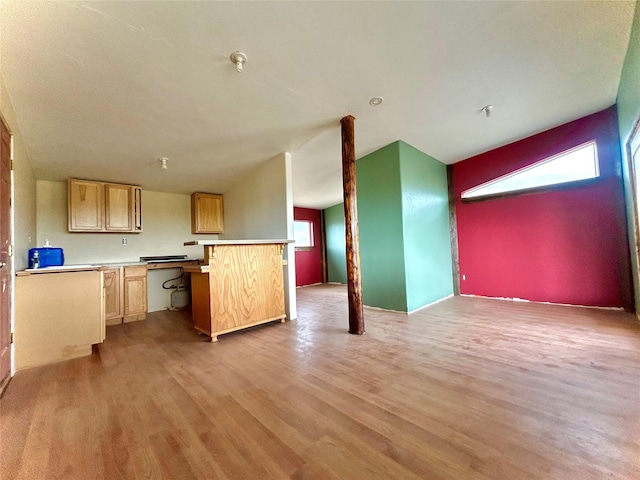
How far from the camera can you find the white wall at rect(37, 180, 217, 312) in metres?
3.78

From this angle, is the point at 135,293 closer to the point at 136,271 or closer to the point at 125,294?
the point at 125,294

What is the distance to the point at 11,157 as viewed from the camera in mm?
2195

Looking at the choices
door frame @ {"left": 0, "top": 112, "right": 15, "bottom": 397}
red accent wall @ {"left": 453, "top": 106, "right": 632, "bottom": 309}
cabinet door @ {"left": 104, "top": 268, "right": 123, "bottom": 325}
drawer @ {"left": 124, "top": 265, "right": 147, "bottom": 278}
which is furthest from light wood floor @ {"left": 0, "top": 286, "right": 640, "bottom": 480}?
drawer @ {"left": 124, "top": 265, "right": 147, "bottom": 278}

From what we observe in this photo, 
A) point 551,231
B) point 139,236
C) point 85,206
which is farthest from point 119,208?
point 551,231

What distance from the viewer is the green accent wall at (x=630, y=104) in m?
2.04

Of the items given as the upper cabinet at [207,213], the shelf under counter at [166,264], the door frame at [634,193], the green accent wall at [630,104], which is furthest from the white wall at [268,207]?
the door frame at [634,193]

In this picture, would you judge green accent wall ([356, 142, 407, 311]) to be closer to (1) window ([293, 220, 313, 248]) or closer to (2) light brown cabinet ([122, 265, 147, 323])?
(1) window ([293, 220, 313, 248])

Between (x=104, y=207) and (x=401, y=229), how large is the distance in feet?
15.8

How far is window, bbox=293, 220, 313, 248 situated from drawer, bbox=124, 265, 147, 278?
13.3 ft

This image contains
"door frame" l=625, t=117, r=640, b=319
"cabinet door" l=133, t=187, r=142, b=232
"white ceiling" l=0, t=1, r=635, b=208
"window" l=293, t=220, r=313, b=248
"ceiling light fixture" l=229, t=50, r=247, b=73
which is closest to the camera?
"white ceiling" l=0, t=1, r=635, b=208

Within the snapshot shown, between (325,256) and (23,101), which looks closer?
(23,101)

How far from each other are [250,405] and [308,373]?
1.71 feet

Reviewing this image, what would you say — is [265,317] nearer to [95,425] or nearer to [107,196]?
[95,425]

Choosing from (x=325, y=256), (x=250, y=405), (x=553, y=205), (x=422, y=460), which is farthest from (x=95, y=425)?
(x=325, y=256)
